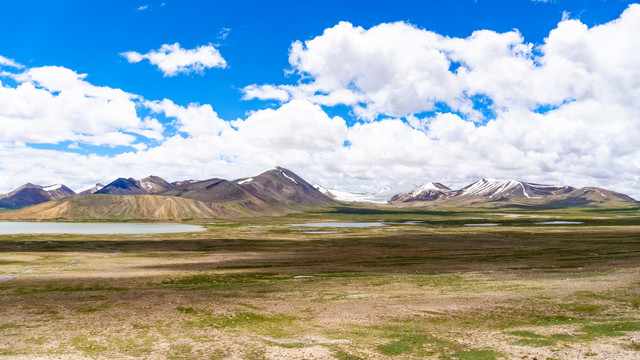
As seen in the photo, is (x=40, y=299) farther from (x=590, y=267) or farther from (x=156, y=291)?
(x=590, y=267)

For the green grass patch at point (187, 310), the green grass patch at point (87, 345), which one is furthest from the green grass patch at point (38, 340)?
the green grass patch at point (187, 310)

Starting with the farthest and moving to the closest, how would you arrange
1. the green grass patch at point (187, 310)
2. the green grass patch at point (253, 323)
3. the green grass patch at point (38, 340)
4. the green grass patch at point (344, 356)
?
the green grass patch at point (187, 310) < the green grass patch at point (253, 323) < the green grass patch at point (38, 340) < the green grass patch at point (344, 356)

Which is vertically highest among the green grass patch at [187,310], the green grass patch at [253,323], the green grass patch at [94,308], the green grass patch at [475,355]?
the green grass patch at [475,355]

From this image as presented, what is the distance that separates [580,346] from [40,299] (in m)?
48.6

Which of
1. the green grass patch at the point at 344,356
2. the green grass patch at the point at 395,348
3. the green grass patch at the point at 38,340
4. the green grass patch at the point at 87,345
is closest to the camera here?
the green grass patch at the point at 344,356

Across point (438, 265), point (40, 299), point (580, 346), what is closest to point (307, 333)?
point (580, 346)

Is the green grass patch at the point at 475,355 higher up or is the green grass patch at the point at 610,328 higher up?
the green grass patch at the point at 610,328

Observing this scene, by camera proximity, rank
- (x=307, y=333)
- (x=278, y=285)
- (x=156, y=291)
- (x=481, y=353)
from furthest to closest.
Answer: (x=278, y=285)
(x=156, y=291)
(x=307, y=333)
(x=481, y=353)

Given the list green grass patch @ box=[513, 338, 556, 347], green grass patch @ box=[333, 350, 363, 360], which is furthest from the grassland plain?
green grass patch @ box=[333, 350, 363, 360]

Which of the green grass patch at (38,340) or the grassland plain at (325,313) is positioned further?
the green grass patch at (38,340)

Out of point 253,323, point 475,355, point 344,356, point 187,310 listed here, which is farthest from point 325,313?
point 475,355

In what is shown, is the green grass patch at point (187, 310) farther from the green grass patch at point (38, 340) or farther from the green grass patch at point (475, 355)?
the green grass patch at point (475, 355)

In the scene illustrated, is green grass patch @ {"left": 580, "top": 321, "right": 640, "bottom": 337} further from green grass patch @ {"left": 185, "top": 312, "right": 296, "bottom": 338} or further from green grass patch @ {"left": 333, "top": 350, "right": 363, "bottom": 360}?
green grass patch @ {"left": 185, "top": 312, "right": 296, "bottom": 338}

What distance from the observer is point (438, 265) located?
69.4 meters
